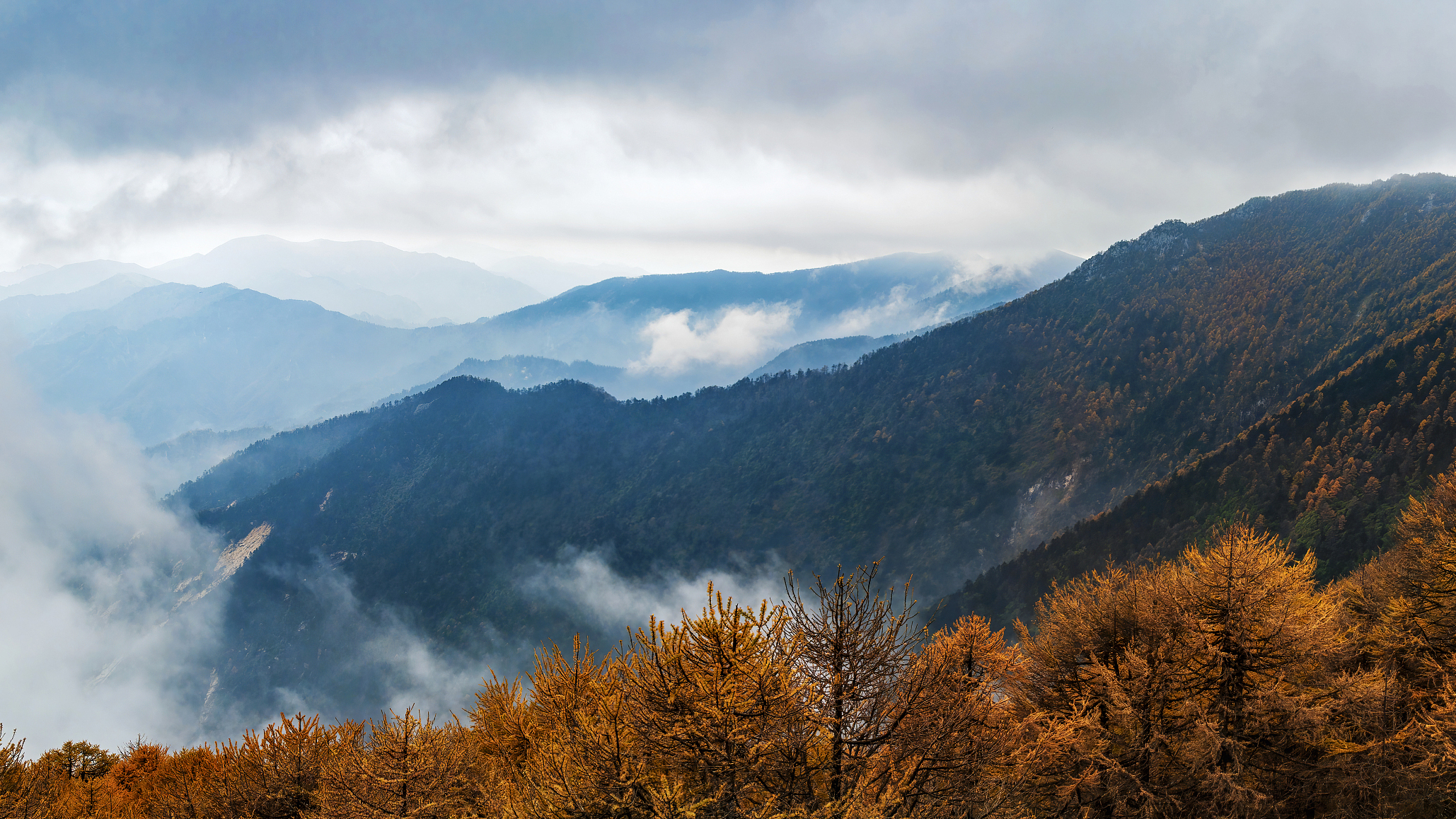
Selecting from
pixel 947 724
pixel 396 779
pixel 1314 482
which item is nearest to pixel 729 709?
pixel 947 724

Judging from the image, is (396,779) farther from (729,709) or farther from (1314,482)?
(1314,482)

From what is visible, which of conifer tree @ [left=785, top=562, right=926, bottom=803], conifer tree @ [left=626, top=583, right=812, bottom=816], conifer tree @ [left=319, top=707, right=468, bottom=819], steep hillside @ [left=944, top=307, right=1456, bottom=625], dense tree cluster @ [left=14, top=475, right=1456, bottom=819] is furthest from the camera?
steep hillside @ [left=944, top=307, right=1456, bottom=625]

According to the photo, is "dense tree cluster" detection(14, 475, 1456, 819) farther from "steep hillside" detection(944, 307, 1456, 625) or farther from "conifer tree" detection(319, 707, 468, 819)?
"steep hillside" detection(944, 307, 1456, 625)

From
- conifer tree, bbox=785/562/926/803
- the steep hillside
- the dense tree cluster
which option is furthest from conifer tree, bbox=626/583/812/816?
the steep hillside

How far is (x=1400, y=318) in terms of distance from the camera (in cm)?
16725

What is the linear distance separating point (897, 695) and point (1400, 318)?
219312 mm

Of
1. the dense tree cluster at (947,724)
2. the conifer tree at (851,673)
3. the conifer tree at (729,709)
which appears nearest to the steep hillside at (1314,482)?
the dense tree cluster at (947,724)

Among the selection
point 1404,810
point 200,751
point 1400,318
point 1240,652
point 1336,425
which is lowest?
point 1404,810

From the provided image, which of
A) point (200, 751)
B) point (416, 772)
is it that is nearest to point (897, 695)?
point (416, 772)

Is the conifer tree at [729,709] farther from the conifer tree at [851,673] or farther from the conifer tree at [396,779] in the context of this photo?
the conifer tree at [396,779]

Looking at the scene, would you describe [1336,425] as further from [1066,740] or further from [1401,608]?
[1066,740]

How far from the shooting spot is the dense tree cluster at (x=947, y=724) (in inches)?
593

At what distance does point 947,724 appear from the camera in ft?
55.5

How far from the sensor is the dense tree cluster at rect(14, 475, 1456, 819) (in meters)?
15.1
